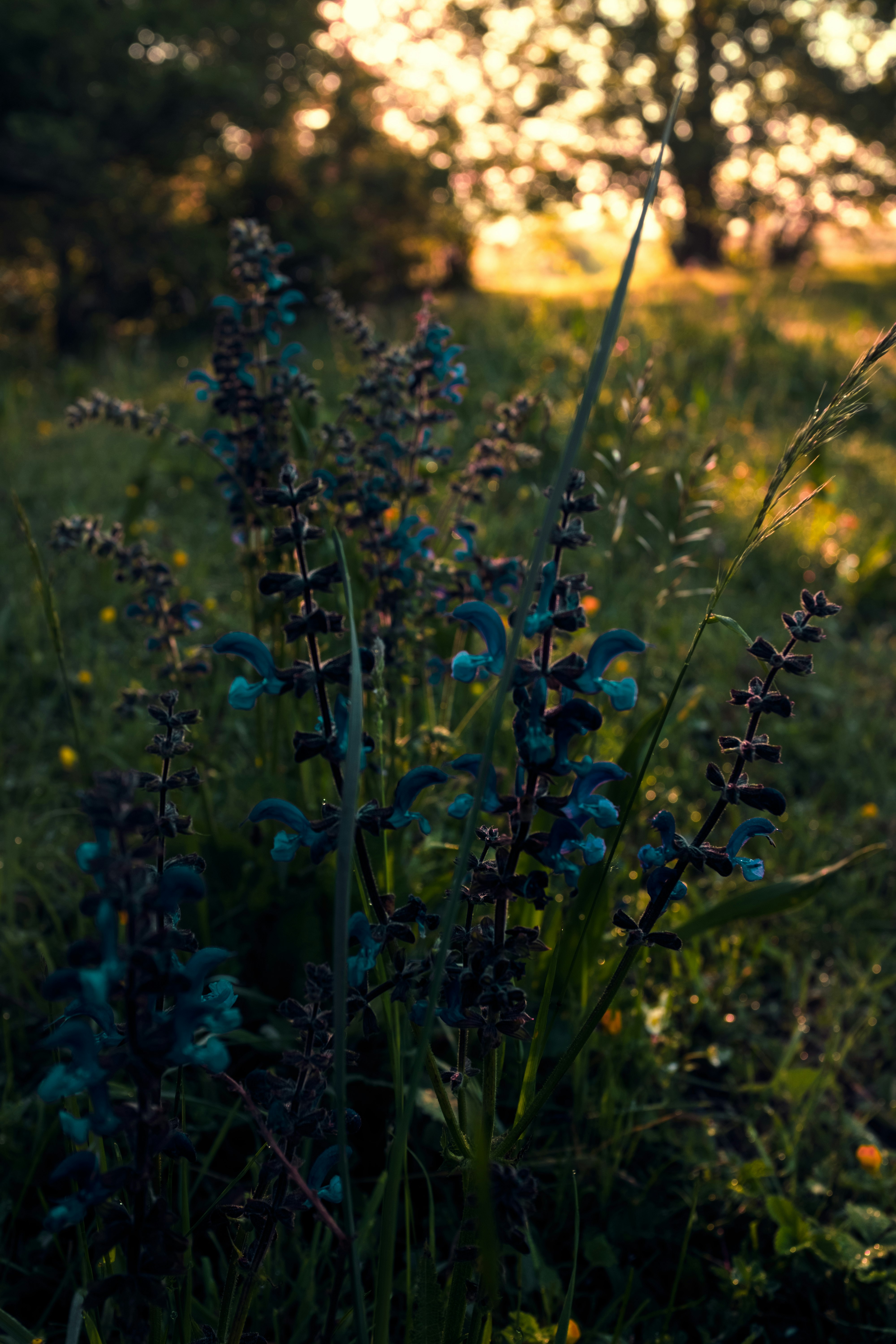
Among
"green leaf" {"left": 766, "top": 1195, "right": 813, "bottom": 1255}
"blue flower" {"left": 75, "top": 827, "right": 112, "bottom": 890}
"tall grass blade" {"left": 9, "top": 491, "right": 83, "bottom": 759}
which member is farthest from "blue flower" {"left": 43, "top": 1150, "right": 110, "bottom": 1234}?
"green leaf" {"left": 766, "top": 1195, "right": 813, "bottom": 1255}

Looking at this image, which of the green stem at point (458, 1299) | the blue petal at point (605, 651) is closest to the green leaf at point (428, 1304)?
the green stem at point (458, 1299)

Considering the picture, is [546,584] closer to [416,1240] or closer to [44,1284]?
[416,1240]

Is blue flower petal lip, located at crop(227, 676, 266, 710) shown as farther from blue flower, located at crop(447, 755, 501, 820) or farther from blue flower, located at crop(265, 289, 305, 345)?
blue flower, located at crop(265, 289, 305, 345)

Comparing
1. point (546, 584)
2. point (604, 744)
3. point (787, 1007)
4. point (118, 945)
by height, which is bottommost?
point (118, 945)

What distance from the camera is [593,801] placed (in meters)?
1.15

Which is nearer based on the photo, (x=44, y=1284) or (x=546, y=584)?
(x=546, y=584)

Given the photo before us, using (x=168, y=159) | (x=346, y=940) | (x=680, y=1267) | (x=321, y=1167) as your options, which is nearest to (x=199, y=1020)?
(x=346, y=940)

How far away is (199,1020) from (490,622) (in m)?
0.59

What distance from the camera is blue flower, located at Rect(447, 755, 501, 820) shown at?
1157mm

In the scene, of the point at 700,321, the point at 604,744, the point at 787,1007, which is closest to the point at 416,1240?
the point at 787,1007

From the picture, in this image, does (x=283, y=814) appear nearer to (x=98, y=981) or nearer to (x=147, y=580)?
(x=98, y=981)

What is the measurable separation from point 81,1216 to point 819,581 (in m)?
4.32

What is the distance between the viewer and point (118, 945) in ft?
2.88

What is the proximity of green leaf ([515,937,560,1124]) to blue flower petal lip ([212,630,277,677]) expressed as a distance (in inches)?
21.1
